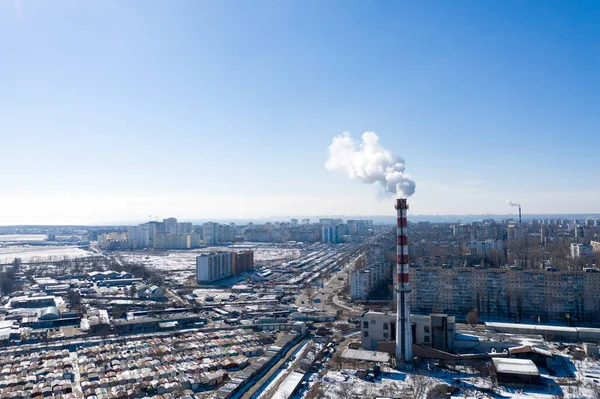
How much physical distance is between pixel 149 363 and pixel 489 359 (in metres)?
8.12

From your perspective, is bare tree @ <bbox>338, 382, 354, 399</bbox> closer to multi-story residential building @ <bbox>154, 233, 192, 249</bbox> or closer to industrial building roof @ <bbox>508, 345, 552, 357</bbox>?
industrial building roof @ <bbox>508, 345, 552, 357</bbox>

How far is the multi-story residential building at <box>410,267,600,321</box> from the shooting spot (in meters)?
15.0

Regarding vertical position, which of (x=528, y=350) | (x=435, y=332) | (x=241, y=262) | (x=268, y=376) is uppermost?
(x=241, y=262)

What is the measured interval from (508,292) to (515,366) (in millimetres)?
6758

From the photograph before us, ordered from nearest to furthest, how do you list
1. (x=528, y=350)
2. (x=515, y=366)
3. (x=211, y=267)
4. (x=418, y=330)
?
(x=515, y=366), (x=528, y=350), (x=418, y=330), (x=211, y=267)

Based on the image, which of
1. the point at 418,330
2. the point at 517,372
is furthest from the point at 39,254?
the point at 517,372

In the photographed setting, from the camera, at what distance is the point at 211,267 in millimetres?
24156

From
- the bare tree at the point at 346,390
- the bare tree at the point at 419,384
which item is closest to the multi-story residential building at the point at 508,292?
the bare tree at the point at 419,384

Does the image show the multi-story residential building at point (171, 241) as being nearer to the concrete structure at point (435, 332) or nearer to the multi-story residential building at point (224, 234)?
the multi-story residential building at point (224, 234)

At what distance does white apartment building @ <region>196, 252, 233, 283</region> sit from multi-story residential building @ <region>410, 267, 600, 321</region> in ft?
38.9

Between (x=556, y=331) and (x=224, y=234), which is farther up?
(x=224, y=234)

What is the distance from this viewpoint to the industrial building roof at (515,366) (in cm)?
920

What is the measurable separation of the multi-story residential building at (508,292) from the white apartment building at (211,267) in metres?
11.8

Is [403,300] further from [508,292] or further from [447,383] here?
[508,292]
